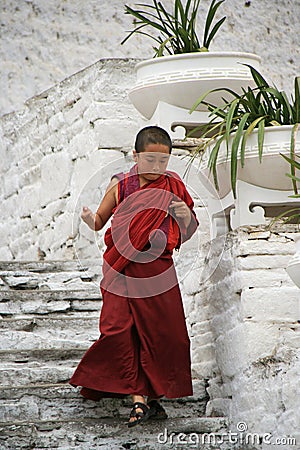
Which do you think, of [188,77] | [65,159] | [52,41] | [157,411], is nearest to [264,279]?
[157,411]

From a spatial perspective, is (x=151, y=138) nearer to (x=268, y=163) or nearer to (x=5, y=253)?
(x=268, y=163)

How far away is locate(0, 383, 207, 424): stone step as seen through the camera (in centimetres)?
368

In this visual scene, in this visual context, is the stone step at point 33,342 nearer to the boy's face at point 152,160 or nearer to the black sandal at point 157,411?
the black sandal at point 157,411

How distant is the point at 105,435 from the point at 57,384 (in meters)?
0.37

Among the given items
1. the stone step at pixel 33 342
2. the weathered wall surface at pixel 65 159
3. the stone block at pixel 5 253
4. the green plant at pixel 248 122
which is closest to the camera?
the green plant at pixel 248 122

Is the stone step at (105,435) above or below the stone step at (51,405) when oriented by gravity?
below

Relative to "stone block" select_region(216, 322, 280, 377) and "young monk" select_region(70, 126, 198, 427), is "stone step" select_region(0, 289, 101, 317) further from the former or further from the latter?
"stone block" select_region(216, 322, 280, 377)

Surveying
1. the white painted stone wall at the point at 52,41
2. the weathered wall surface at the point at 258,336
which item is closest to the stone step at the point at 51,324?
the weathered wall surface at the point at 258,336

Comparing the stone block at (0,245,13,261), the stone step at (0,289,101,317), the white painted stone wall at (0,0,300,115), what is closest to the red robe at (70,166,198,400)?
the stone step at (0,289,101,317)

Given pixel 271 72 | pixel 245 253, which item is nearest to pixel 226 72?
pixel 245 253

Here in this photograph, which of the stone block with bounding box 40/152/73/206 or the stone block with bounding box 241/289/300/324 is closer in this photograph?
the stone block with bounding box 241/289/300/324

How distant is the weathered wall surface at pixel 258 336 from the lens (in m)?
3.59

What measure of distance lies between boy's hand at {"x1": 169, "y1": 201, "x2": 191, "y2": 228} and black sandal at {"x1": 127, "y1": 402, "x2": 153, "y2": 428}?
72cm

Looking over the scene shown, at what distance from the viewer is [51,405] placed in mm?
3725
